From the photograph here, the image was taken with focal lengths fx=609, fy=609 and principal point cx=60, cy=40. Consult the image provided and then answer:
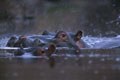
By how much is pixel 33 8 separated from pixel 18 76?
21.0 metres

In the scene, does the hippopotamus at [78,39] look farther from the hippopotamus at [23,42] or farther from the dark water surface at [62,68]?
the dark water surface at [62,68]

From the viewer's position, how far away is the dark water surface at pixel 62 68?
6.75 m

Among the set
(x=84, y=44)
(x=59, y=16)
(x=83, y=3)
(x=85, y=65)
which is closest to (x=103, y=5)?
(x=59, y=16)

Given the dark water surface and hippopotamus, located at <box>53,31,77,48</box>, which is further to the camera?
hippopotamus, located at <box>53,31,77,48</box>

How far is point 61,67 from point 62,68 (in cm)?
11

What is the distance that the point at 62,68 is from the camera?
7723 mm

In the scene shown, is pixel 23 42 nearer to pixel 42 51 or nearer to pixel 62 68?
pixel 42 51

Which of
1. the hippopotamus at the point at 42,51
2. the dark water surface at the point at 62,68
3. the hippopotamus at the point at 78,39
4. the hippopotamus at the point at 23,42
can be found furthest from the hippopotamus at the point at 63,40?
the dark water surface at the point at 62,68

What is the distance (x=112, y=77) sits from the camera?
260 inches

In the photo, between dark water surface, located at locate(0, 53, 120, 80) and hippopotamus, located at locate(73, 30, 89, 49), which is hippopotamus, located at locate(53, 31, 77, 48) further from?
dark water surface, located at locate(0, 53, 120, 80)

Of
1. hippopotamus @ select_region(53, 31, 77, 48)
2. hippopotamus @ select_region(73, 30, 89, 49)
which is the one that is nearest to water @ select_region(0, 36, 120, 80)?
hippopotamus @ select_region(53, 31, 77, 48)

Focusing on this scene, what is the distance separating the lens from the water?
678 cm

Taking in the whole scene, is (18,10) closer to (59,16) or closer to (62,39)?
(59,16)

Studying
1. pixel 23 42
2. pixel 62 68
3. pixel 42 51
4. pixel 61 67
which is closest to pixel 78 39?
pixel 23 42
